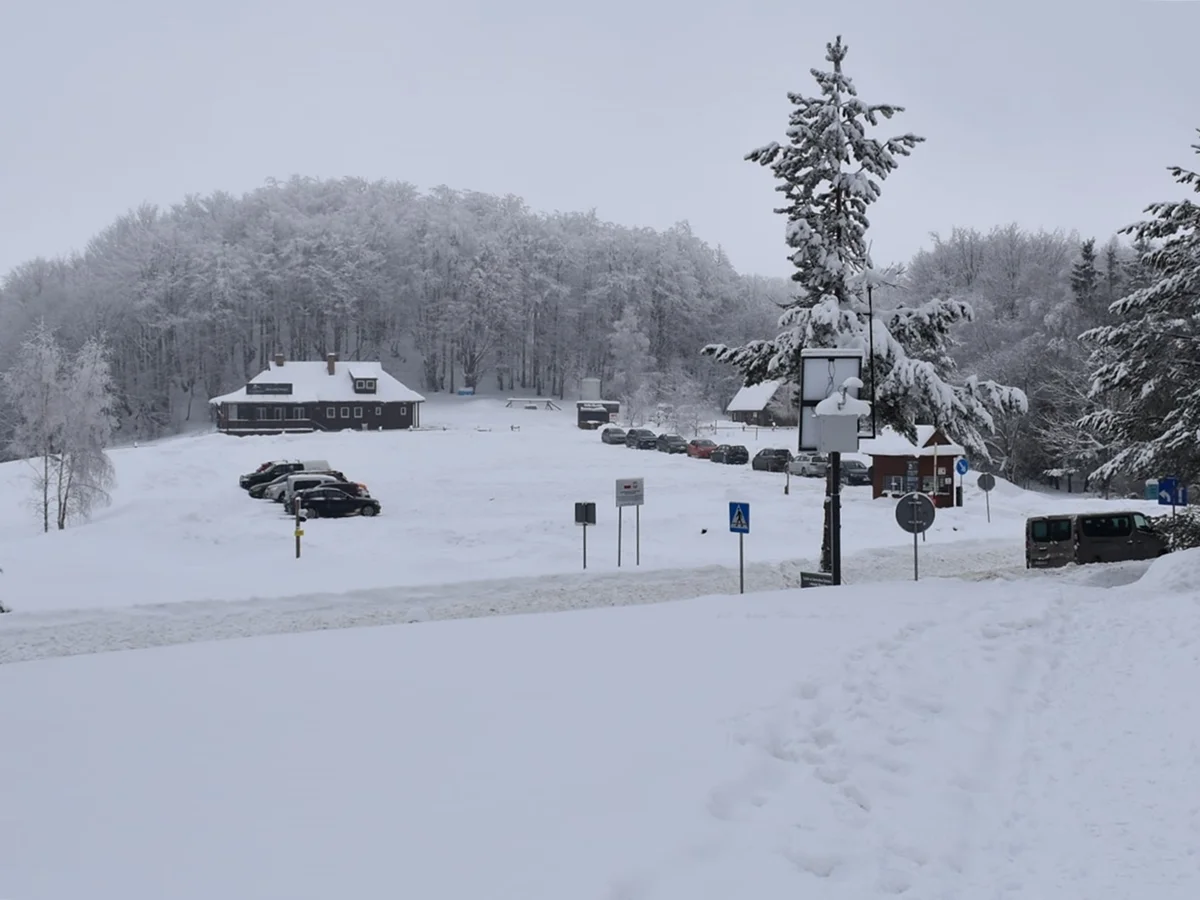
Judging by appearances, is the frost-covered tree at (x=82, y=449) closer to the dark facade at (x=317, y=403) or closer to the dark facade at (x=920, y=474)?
the dark facade at (x=317, y=403)

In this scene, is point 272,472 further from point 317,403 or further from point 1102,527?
point 1102,527

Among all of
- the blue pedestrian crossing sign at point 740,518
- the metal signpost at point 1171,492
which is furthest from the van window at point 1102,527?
the blue pedestrian crossing sign at point 740,518

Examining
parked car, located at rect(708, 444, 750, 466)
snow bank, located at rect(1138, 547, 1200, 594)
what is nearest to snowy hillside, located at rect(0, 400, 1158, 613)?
parked car, located at rect(708, 444, 750, 466)

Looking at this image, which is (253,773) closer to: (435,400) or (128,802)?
(128,802)

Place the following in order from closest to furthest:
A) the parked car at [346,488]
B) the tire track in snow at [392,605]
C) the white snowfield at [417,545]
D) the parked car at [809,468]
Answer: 1. the tire track in snow at [392,605]
2. the white snowfield at [417,545]
3. the parked car at [346,488]
4. the parked car at [809,468]

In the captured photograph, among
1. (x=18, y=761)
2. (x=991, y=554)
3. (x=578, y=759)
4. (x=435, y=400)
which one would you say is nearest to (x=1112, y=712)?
(x=578, y=759)

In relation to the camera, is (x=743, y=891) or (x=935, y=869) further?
(x=935, y=869)

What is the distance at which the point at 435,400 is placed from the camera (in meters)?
104

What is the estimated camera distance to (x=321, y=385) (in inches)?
3142

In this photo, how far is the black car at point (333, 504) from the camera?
36531 millimetres

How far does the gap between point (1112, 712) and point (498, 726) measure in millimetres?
5722

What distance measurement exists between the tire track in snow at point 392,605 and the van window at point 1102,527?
218 centimetres

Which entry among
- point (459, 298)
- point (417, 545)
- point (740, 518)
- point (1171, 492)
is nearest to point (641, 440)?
point (417, 545)

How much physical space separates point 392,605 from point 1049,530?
1828 cm
